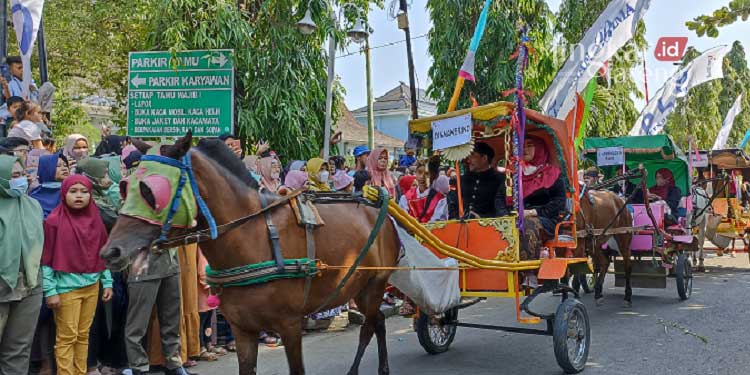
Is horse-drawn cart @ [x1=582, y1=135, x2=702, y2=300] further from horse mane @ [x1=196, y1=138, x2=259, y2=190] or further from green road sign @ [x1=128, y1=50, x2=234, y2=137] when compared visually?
horse mane @ [x1=196, y1=138, x2=259, y2=190]

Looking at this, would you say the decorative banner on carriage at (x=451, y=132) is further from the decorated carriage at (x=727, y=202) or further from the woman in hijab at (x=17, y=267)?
the decorated carriage at (x=727, y=202)

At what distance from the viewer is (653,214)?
10164 millimetres

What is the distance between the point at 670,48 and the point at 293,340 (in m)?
13.8

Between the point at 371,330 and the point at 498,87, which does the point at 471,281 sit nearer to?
the point at 371,330

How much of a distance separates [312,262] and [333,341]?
11.8ft

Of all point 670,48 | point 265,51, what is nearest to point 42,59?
point 265,51

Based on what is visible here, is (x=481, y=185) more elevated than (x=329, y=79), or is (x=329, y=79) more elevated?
(x=329, y=79)

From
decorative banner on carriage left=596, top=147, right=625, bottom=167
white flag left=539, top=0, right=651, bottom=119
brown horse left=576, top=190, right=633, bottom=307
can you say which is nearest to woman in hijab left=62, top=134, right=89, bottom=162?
white flag left=539, top=0, right=651, bottom=119

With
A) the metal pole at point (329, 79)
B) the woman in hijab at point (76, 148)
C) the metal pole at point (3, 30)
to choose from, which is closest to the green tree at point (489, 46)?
the metal pole at point (329, 79)

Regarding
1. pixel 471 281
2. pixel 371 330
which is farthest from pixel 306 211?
pixel 471 281

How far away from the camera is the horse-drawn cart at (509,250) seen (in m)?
5.89

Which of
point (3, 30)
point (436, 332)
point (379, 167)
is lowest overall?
point (436, 332)

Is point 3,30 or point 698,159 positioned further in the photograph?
point 698,159

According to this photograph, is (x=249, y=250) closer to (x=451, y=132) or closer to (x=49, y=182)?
(x=49, y=182)
